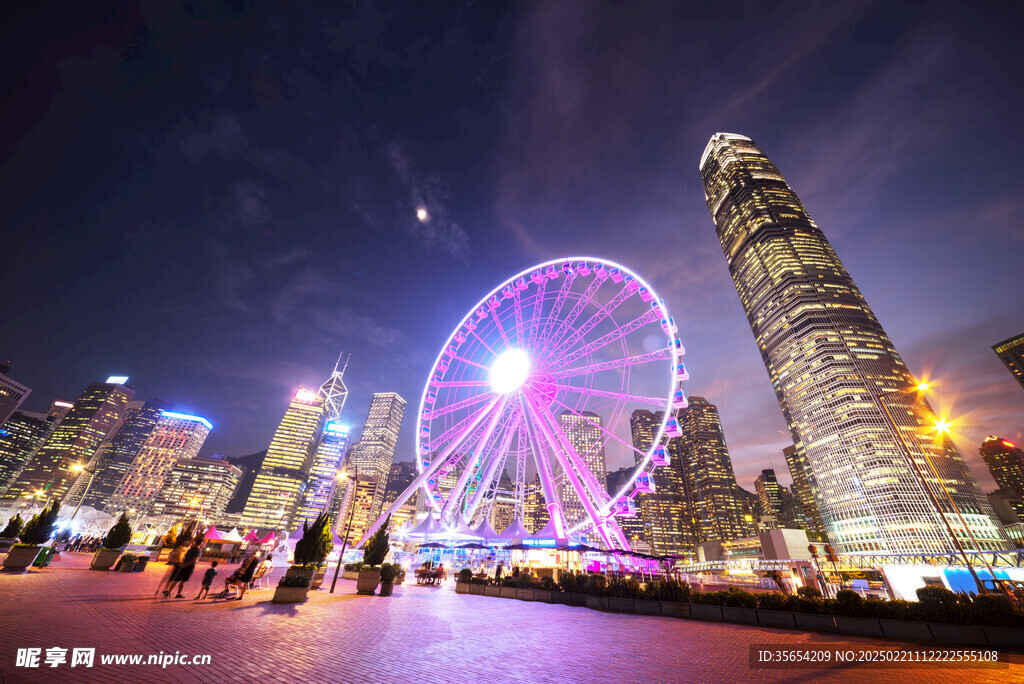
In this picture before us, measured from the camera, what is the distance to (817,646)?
10.5 m

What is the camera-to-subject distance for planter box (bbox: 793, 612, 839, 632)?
12.6 metres

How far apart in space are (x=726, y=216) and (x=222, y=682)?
163906 millimetres

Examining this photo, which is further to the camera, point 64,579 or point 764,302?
point 764,302

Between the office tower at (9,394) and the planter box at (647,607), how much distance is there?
22042 centimetres

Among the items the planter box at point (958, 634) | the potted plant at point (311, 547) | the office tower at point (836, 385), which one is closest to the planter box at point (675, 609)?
the planter box at point (958, 634)

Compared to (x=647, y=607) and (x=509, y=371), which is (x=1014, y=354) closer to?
(x=509, y=371)

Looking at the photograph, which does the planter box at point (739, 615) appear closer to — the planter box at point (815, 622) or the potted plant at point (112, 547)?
the planter box at point (815, 622)

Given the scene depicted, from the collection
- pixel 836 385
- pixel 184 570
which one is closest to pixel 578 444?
pixel 836 385

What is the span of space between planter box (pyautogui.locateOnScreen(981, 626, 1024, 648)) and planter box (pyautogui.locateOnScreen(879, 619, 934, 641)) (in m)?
1.17

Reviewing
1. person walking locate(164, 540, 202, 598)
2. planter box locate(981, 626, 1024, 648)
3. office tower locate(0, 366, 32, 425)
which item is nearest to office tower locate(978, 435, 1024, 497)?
planter box locate(981, 626, 1024, 648)

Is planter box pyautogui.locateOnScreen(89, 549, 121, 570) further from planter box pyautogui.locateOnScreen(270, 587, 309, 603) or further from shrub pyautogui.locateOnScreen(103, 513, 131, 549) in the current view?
planter box pyautogui.locateOnScreen(270, 587, 309, 603)

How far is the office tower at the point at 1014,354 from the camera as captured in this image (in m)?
123

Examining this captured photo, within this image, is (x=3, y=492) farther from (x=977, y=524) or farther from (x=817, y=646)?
(x=977, y=524)

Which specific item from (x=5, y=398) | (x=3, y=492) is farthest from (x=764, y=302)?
(x=3, y=492)
